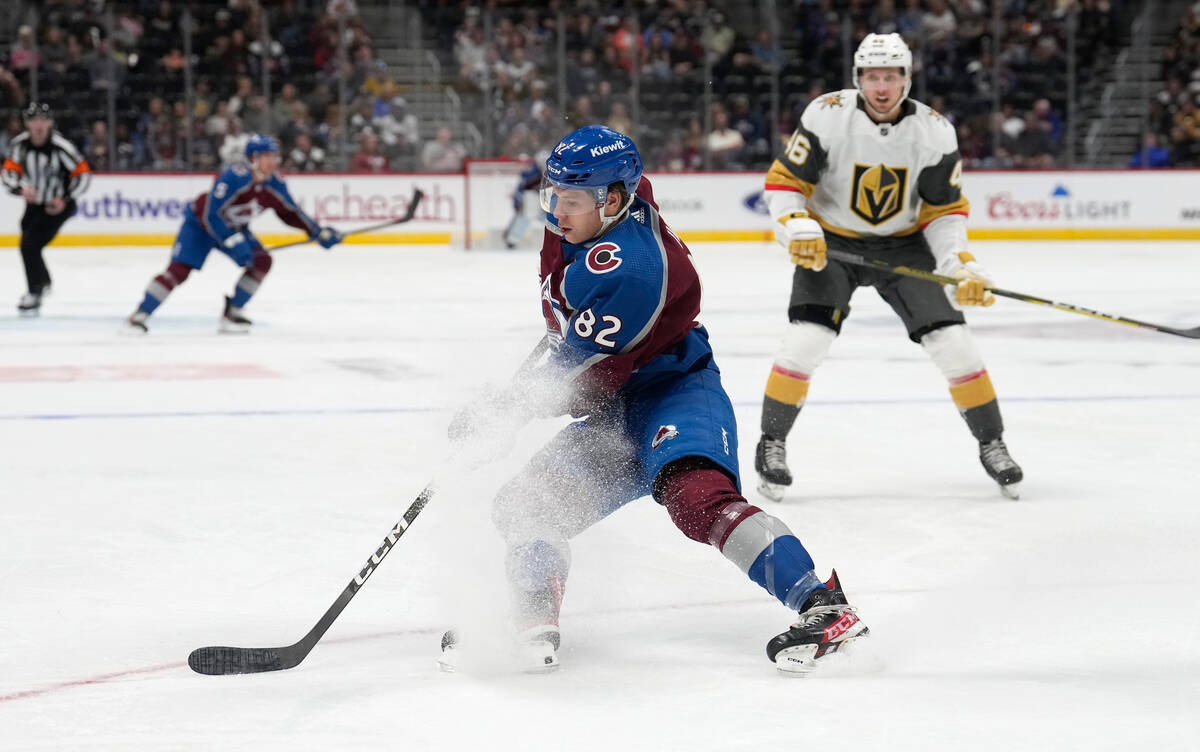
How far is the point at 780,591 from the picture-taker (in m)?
2.28

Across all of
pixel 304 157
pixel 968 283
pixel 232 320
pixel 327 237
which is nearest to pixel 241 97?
pixel 304 157

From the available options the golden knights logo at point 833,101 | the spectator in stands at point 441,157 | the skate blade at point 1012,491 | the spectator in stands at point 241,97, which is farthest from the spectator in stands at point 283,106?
the skate blade at point 1012,491

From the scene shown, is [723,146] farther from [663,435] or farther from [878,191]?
[663,435]

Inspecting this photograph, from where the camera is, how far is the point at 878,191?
385 cm

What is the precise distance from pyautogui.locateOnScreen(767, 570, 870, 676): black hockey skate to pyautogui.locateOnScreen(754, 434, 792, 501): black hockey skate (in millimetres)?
1446

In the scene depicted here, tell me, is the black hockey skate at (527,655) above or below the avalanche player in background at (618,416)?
below

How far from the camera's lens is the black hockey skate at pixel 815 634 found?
7.38 ft

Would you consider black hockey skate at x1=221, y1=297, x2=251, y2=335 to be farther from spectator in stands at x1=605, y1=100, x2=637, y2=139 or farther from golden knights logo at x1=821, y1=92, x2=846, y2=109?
spectator in stands at x1=605, y1=100, x2=637, y2=139

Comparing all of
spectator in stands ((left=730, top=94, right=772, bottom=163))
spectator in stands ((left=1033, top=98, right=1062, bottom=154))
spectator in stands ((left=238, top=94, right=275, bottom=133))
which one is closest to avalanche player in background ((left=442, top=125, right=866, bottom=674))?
spectator in stands ((left=238, top=94, right=275, bottom=133))

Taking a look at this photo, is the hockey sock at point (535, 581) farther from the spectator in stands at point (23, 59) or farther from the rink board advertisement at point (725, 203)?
the spectator in stands at point (23, 59)

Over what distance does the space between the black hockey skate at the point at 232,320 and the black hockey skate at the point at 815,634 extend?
554cm

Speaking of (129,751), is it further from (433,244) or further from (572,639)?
(433,244)

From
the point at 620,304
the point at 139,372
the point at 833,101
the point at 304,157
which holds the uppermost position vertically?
the point at 833,101

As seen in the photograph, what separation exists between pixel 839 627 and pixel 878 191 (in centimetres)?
184
